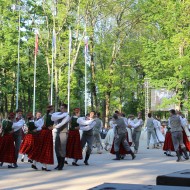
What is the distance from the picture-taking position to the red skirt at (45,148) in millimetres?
12434

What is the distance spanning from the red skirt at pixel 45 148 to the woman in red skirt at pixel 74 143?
154cm

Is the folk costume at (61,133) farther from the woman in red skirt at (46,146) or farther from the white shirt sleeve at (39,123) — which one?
the white shirt sleeve at (39,123)

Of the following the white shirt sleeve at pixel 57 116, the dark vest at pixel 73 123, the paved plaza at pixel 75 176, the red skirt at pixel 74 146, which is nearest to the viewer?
the paved plaza at pixel 75 176

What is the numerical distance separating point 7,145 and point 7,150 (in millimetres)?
142

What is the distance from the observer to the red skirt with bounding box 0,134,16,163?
42.3ft

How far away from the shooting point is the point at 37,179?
10.2m

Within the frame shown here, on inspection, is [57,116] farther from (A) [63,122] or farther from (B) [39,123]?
(B) [39,123]

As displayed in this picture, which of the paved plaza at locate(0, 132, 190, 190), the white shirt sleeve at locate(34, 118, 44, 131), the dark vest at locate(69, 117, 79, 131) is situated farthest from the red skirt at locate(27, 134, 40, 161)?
the dark vest at locate(69, 117, 79, 131)

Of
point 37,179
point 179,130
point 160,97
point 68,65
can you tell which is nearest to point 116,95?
point 68,65

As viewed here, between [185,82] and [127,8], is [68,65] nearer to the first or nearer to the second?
[127,8]

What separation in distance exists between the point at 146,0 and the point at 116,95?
42.2 ft

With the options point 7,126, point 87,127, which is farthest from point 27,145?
point 87,127

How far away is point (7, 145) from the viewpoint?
12961 mm

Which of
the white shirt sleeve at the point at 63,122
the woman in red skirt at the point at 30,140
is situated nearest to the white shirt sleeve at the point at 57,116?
the white shirt sleeve at the point at 63,122
